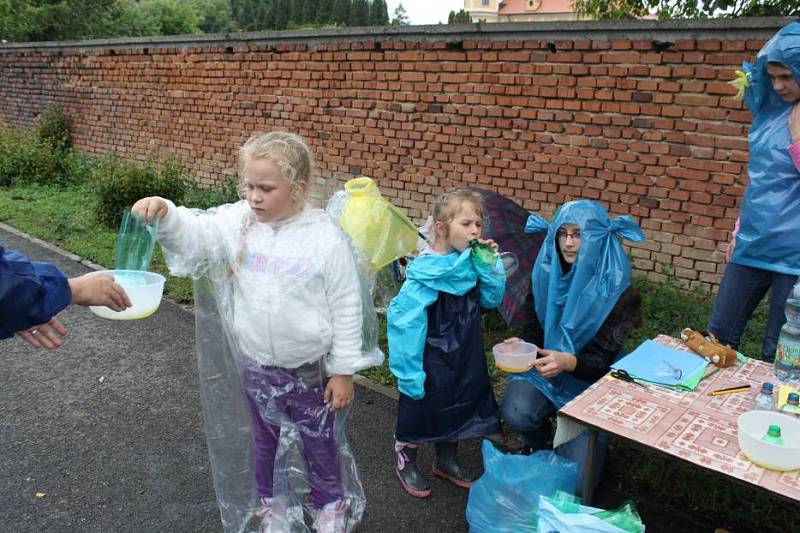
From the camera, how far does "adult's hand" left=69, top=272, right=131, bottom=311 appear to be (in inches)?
79.4

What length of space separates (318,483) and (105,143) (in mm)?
10443

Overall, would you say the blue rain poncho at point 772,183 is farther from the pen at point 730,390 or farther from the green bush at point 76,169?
the green bush at point 76,169

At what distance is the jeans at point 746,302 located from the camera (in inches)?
112

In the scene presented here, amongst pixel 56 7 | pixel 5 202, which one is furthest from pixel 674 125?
pixel 56 7

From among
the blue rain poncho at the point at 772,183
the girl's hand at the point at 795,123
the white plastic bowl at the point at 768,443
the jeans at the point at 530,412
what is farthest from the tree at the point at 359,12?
the white plastic bowl at the point at 768,443

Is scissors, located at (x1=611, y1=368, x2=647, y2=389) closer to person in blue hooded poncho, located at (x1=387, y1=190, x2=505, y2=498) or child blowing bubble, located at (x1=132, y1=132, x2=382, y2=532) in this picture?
person in blue hooded poncho, located at (x1=387, y1=190, x2=505, y2=498)

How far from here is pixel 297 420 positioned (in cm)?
240

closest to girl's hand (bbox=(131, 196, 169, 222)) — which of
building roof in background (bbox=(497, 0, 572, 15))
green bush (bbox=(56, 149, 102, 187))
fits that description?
green bush (bbox=(56, 149, 102, 187))

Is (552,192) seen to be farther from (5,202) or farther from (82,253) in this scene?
(5,202)

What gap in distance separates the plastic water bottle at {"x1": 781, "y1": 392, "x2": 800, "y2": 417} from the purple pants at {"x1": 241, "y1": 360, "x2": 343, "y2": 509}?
1.59 meters

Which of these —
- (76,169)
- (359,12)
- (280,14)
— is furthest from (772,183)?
(359,12)

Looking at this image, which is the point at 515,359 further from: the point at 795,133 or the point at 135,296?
the point at 795,133

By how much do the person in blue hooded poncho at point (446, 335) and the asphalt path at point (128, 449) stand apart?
0.24m

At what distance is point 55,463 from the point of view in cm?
310
